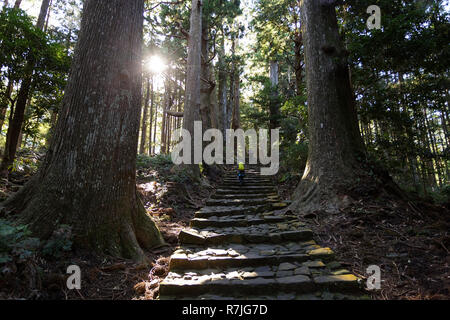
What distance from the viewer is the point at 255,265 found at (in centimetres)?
318

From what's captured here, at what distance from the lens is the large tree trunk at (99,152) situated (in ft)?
9.39

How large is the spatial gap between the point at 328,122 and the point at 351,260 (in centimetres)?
339

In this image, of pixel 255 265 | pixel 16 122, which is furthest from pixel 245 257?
pixel 16 122

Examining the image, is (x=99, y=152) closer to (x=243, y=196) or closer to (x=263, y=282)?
(x=263, y=282)

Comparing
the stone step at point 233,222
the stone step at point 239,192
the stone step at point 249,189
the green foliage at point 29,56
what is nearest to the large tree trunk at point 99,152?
the stone step at point 233,222

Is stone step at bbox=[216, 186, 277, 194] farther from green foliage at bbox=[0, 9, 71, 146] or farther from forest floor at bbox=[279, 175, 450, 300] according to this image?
green foliage at bbox=[0, 9, 71, 146]

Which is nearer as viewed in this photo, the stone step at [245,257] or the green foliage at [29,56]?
the stone step at [245,257]

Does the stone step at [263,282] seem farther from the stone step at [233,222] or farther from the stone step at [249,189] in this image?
the stone step at [249,189]

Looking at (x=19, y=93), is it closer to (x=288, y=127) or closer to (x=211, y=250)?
(x=211, y=250)

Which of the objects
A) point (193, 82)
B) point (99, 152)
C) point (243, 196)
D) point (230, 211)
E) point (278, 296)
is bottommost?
point (278, 296)

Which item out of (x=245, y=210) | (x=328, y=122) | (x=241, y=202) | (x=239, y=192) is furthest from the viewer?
(x=239, y=192)

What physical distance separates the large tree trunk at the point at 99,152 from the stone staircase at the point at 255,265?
81 centimetres

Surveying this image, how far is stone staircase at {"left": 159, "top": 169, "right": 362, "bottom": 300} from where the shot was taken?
2.58 meters
